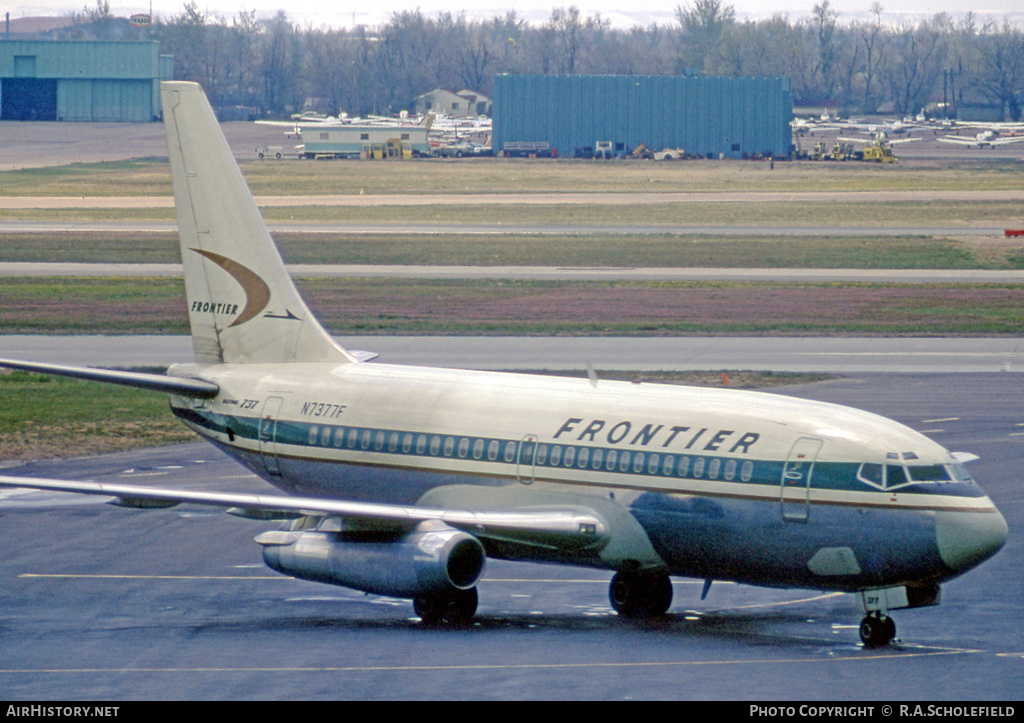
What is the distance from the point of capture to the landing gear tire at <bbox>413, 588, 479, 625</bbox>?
24953mm

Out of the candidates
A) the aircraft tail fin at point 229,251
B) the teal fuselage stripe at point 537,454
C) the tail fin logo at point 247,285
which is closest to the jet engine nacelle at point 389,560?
the teal fuselage stripe at point 537,454

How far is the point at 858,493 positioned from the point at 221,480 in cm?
1995

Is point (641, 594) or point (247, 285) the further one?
point (247, 285)

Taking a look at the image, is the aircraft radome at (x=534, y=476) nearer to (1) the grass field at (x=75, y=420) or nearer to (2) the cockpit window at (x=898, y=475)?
(2) the cockpit window at (x=898, y=475)

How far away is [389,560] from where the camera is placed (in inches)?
958

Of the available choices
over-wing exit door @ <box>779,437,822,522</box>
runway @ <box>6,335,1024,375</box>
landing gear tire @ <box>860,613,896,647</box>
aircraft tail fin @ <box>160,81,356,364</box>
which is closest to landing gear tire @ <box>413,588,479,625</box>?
over-wing exit door @ <box>779,437,822,522</box>

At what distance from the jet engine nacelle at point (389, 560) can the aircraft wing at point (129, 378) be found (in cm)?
489

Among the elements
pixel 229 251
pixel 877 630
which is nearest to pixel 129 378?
pixel 229 251

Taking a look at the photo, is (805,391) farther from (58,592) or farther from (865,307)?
(58,592)

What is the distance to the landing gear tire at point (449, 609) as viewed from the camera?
982 inches

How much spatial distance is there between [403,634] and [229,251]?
10674 mm

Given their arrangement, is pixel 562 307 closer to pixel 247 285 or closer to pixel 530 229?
pixel 530 229

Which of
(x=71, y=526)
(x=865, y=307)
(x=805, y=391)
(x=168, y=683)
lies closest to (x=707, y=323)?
(x=865, y=307)
